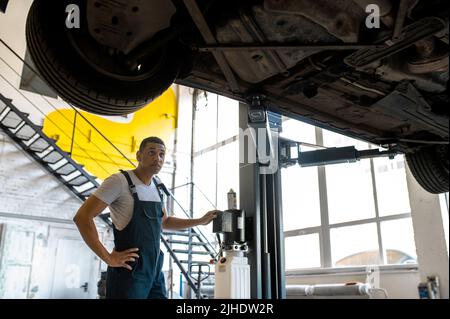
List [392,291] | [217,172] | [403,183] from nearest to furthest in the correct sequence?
[392,291] → [403,183] → [217,172]

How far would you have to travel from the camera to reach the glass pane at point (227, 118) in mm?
6762

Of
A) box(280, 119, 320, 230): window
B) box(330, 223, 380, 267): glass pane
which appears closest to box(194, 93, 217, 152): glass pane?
box(280, 119, 320, 230): window

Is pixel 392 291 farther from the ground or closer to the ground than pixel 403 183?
closer to the ground

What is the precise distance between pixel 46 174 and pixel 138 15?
4700mm

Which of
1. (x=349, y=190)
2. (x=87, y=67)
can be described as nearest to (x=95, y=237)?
(x=87, y=67)

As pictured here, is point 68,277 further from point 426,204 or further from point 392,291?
point 426,204

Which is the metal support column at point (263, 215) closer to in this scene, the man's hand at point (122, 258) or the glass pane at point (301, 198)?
the man's hand at point (122, 258)

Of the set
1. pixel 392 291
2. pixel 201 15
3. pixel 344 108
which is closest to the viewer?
pixel 201 15

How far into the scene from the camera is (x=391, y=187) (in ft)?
14.0

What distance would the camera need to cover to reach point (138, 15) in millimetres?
1256

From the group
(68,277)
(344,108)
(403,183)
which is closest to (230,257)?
(344,108)

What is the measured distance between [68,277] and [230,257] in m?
4.01
